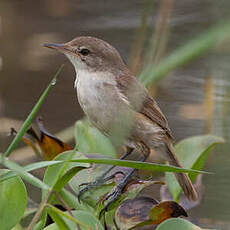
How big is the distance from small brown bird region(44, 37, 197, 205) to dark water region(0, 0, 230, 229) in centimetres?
38

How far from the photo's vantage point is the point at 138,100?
3.63 m

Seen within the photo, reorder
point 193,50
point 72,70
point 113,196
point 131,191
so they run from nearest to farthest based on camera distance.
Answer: point 193,50, point 131,191, point 113,196, point 72,70

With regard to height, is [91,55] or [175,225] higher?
[91,55]

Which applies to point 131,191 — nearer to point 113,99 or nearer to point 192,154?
point 192,154

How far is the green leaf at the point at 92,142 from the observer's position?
3488mm

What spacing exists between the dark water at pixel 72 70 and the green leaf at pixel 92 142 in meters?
0.59

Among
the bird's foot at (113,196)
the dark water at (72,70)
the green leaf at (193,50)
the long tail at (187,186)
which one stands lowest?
Answer: the dark water at (72,70)

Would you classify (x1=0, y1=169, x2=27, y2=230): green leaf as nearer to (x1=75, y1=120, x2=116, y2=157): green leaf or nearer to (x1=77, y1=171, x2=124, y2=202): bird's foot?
(x1=77, y1=171, x2=124, y2=202): bird's foot

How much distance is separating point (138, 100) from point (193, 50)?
1.32 meters

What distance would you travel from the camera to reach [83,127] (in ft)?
11.5

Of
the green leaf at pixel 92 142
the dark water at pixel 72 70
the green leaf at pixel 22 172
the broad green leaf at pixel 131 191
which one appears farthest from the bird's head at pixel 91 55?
the green leaf at pixel 22 172

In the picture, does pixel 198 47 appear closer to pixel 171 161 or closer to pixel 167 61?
pixel 167 61

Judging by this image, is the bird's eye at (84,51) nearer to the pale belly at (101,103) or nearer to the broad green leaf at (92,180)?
the pale belly at (101,103)

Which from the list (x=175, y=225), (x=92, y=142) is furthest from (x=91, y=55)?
(x=175, y=225)
